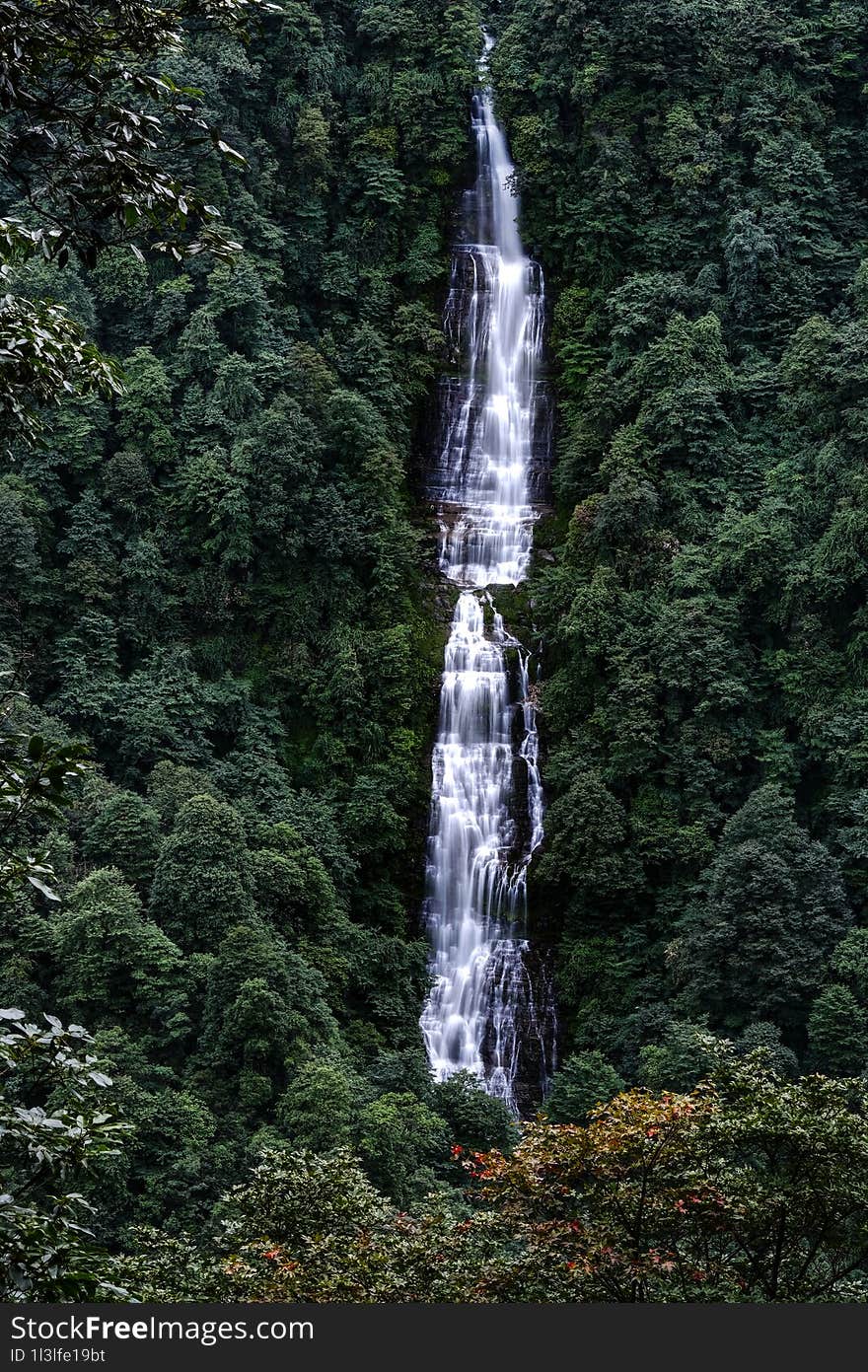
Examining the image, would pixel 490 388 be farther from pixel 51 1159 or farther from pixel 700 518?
pixel 51 1159

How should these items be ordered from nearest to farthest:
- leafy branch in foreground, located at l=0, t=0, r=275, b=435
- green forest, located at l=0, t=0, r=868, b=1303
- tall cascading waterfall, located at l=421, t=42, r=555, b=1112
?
leafy branch in foreground, located at l=0, t=0, r=275, b=435 → green forest, located at l=0, t=0, r=868, b=1303 → tall cascading waterfall, located at l=421, t=42, r=555, b=1112

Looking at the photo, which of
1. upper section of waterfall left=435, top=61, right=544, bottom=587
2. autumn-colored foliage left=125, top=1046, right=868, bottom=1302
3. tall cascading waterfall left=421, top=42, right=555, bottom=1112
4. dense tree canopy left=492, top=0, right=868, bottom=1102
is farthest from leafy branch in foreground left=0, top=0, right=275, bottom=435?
upper section of waterfall left=435, top=61, right=544, bottom=587

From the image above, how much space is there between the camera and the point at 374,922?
2467cm

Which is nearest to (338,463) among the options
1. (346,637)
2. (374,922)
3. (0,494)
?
(346,637)

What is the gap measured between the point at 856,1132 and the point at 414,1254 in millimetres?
3453

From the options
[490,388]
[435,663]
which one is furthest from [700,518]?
[490,388]

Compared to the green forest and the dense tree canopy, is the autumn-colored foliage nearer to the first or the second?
the green forest

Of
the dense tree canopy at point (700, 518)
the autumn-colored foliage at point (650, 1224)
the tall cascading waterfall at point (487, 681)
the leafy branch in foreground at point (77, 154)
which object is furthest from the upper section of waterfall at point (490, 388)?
the leafy branch in foreground at point (77, 154)

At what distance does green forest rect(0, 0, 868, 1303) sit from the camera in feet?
38.9

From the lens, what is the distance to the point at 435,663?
26.9m

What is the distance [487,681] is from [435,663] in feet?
3.37

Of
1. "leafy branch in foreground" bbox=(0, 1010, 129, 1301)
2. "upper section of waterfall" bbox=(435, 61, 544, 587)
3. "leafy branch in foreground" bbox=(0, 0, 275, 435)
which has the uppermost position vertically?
"upper section of waterfall" bbox=(435, 61, 544, 587)

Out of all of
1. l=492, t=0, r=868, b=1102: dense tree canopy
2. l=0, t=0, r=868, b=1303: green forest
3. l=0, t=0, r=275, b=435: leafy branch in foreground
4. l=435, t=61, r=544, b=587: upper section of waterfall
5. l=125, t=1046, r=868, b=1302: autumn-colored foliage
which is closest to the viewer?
l=0, t=0, r=275, b=435: leafy branch in foreground

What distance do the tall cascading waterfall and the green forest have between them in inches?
17.8
